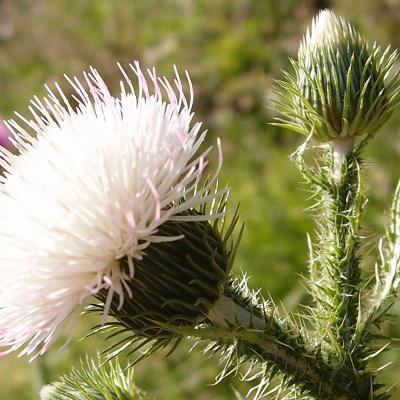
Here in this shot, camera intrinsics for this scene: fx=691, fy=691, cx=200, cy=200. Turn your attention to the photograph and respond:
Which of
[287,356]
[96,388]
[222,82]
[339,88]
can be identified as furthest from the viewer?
[222,82]

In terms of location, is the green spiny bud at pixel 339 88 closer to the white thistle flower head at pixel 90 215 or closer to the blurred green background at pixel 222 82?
the blurred green background at pixel 222 82

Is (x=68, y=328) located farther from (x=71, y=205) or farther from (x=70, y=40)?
(x=70, y=40)

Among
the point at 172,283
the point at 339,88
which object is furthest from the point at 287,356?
the point at 339,88

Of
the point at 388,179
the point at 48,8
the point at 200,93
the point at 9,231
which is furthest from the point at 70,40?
the point at 9,231

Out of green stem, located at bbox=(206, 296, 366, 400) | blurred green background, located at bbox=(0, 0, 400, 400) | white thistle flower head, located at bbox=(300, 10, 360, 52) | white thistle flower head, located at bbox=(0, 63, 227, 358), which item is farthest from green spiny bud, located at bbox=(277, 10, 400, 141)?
green stem, located at bbox=(206, 296, 366, 400)

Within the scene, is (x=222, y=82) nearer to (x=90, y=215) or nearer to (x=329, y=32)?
(x=329, y=32)

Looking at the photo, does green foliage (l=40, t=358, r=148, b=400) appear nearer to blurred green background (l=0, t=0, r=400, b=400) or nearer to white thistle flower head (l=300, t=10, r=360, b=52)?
blurred green background (l=0, t=0, r=400, b=400)
